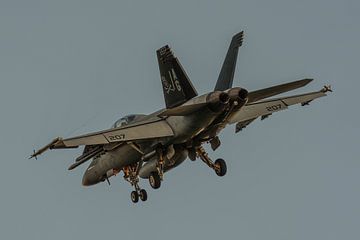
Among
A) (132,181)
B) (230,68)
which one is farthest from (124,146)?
(230,68)

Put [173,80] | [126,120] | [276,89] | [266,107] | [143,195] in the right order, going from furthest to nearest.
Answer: [143,195] → [266,107] → [126,120] → [173,80] → [276,89]

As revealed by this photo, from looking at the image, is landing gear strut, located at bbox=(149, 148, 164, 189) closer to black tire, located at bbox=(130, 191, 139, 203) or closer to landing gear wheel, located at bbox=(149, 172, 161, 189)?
landing gear wheel, located at bbox=(149, 172, 161, 189)

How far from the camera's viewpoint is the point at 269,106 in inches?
1981

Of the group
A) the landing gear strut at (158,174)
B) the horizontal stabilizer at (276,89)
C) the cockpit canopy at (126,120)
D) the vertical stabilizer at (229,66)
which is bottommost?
the landing gear strut at (158,174)

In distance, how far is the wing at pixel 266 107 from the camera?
162 feet

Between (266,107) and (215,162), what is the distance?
11.9ft

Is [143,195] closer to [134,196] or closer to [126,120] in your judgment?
[134,196]

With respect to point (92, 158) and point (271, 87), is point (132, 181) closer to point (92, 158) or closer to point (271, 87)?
point (92, 158)

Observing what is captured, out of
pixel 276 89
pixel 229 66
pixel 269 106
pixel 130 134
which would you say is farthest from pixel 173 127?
pixel 269 106

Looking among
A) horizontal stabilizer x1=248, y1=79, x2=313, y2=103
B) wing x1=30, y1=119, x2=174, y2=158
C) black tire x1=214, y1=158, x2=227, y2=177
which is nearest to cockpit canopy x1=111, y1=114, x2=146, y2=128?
wing x1=30, y1=119, x2=174, y2=158

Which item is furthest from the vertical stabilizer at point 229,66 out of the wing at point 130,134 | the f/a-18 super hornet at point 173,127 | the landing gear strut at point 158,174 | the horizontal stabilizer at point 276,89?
the landing gear strut at point 158,174

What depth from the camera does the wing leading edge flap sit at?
162 feet

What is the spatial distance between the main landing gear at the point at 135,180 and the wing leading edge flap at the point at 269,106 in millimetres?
5729

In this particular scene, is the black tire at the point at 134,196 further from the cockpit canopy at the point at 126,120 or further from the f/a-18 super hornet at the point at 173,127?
the cockpit canopy at the point at 126,120
